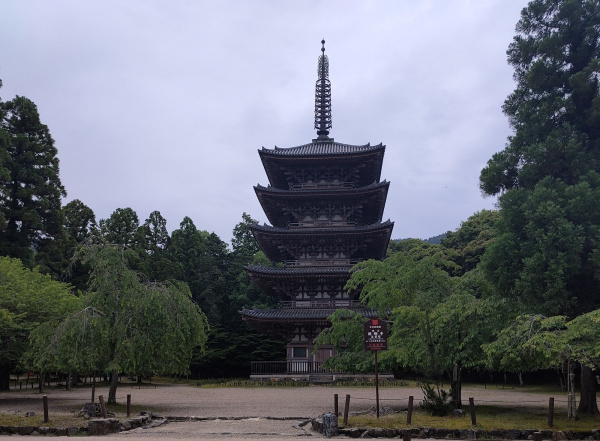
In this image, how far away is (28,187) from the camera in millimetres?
36656

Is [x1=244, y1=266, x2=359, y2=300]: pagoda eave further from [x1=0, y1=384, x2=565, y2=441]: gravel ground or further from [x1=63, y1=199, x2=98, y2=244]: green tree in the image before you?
[x1=63, y1=199, x2=98, y2=244]: green tree

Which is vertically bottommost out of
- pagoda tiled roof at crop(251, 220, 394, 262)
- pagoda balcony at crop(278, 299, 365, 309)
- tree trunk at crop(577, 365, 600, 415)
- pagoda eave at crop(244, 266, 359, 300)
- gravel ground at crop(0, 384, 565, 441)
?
gravel ground at crop(0, 384, 565, 441)

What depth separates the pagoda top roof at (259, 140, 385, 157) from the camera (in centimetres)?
3541

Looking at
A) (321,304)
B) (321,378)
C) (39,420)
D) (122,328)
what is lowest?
(321,378)

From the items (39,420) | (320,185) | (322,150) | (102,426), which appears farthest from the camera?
(322,150)

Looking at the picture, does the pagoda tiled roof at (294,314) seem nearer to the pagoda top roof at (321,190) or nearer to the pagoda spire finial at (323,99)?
the pagoda top roof at (321,190)

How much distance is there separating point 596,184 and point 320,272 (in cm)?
1982

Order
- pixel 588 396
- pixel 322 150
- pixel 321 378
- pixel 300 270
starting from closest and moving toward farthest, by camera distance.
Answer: pixel 588 396
pixel 321 378
pixel 300 270
pixel 322 150

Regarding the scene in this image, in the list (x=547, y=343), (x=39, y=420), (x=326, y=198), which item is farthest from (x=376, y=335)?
(x=326, y=198)

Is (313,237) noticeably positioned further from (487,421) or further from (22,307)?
(487,421)

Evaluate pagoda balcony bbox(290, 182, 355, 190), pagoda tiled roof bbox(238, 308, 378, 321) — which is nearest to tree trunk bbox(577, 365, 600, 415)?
pagoda tiled roof bbox(238, 308, 378, 321)

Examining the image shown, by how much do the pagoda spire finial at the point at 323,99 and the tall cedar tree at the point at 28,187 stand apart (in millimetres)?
20204

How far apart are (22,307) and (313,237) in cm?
1817

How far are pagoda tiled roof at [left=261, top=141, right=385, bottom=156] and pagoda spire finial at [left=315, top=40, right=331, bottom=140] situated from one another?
358 centimetres
